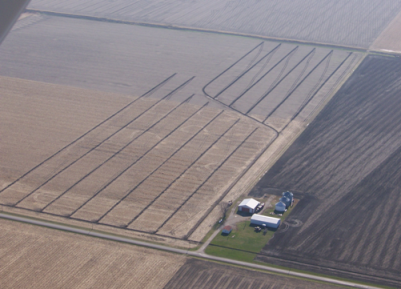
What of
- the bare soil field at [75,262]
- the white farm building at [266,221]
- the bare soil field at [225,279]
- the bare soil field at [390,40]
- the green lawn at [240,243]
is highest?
the bare soil field at [390,40]

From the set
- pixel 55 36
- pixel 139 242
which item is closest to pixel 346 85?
pixel 139 242

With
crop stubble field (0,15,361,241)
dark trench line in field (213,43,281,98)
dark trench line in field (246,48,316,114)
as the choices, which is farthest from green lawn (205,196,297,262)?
dark trench line in field (213,43,281,98)

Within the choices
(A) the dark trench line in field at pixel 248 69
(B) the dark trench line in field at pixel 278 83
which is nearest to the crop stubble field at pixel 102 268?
(B) the dark trench line in field at pixel 278 83

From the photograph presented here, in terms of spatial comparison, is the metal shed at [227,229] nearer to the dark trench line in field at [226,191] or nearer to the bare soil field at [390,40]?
the dark trench line in field at [226,191]

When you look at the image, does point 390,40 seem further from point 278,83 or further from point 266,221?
point 266,221

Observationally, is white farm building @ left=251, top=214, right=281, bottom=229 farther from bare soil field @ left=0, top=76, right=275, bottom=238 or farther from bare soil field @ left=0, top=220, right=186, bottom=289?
bare soil field @ left=0, top=220, right=186, bottom=289

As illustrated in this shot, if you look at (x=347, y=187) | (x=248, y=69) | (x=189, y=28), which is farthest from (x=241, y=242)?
(x=189, y=28)

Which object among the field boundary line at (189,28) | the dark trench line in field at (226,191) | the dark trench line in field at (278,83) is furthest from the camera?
the field boundary line at (189,28)
